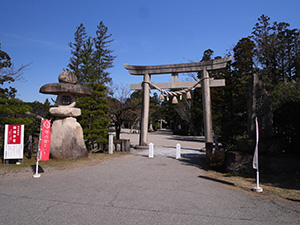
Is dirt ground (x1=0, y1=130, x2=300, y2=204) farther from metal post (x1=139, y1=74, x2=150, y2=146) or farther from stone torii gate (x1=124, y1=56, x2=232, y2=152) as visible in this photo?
metal post (x1=139, y1=74, x2=150, y2=146)

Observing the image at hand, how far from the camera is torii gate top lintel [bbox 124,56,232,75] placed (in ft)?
42.8

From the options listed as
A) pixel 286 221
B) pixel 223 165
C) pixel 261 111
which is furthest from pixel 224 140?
pixel 286 221

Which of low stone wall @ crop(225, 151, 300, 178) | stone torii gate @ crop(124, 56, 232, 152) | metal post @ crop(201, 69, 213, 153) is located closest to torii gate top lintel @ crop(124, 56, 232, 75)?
stone torii gate @ crop(124, 56, 232, 152)

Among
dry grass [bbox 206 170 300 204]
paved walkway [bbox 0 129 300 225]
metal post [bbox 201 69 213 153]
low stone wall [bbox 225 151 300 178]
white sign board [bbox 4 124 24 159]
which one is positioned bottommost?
dry grass [bbox 206 170 300 204]

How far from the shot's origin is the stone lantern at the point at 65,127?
9.62m

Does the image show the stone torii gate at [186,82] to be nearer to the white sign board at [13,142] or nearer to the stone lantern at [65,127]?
the stone lantern at [65,127]

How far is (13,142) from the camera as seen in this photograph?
8602 millimetres

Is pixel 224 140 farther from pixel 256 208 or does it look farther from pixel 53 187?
pixel 53 187

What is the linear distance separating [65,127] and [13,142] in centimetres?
205

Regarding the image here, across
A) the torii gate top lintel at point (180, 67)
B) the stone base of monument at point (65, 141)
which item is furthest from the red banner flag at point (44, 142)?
the torii gate top lintel at point (180, 67)

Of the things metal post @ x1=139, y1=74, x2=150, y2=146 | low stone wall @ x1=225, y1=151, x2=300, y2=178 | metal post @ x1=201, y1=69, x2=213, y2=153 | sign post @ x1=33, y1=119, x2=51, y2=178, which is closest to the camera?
low stone wall @ x1=225, y1=151, x2=300, y2=178

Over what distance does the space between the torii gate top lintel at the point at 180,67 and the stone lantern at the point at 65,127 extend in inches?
218

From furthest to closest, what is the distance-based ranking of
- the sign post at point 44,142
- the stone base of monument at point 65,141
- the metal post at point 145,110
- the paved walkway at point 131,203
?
the metal post at point 145,110 < the stone base of monument at point 65,141 < the sign post at point 44,142 < the paved walkway at point 131,203

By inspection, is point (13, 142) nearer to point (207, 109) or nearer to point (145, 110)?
point (145, 110)
